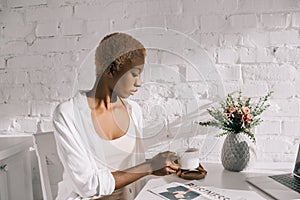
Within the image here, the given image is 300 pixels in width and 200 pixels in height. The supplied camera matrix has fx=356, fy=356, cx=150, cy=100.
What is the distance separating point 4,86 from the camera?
182 centimetres

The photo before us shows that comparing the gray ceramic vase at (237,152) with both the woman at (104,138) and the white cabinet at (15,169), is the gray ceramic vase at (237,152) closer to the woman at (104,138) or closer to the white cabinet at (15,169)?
the woman at (104,138)

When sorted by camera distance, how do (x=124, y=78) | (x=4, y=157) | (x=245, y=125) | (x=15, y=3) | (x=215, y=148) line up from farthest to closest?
(x=15, y=3) → (x=215, y=148) → (x=4, y=157) → (x=245, y=125) → (x=124, y=78)

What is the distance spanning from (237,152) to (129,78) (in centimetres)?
57

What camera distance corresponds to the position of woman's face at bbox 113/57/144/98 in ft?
3.42

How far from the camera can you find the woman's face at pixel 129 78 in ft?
3.42

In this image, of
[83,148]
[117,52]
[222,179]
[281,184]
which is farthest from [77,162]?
[281,184]

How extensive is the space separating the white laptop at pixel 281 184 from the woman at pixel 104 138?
31 cm

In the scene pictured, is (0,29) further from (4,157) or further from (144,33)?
(144,33)

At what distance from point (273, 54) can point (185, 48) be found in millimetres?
539

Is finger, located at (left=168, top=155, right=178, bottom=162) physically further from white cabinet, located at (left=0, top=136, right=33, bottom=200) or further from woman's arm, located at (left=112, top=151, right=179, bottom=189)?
white cabinet, located at (left=0, top=136, right=33, bottom=200)

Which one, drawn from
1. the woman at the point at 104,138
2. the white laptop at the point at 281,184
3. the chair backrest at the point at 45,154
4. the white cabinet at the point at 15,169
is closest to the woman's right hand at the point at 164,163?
the woman at the point at 104,138

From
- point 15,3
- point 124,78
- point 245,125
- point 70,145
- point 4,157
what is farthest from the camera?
point 15,3

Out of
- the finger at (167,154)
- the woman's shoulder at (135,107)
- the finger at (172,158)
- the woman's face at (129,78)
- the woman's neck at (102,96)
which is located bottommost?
the finger at (172,158)

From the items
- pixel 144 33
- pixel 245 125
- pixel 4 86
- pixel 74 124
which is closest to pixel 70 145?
pixel 74 124
